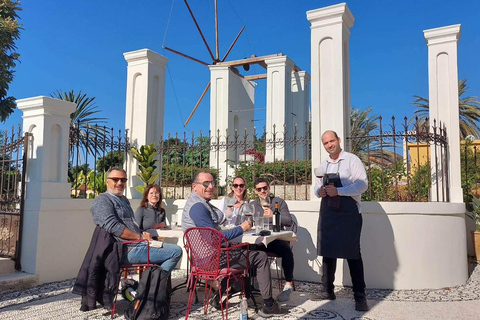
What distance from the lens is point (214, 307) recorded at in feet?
14.5

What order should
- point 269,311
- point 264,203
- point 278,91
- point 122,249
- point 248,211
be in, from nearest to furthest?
point 269,311, point 122,249, point 248,211, point 264,203, point 278,91

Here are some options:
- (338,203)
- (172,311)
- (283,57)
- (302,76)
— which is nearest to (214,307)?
(172,311)

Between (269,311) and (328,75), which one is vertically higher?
(328,75)

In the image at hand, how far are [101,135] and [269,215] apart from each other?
3.42 m

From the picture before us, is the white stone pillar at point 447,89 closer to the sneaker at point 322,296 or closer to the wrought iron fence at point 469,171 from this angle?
the wrought iron fence at point 469,171

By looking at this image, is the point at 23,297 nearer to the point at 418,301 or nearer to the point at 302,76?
the point at 418,301

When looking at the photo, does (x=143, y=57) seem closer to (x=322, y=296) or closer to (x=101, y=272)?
(x=101, y=272)

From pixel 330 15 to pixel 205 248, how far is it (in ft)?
13.0

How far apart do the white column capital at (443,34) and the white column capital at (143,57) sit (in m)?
4.91

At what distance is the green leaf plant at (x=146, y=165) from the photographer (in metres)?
6.82

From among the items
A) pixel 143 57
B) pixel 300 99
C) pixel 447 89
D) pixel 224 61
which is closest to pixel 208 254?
pixel 143 57

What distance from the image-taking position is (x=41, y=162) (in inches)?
220

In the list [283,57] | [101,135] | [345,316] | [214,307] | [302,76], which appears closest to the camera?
[345,316]

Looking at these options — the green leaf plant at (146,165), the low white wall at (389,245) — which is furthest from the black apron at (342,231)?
the green leaf plant at (146,165)
